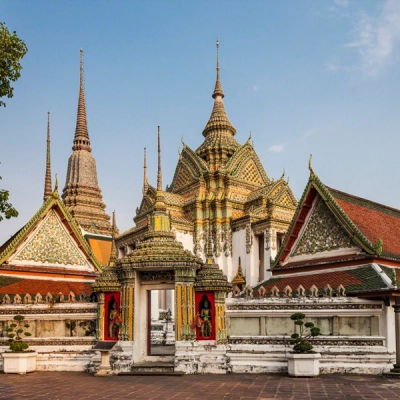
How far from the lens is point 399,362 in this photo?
1216 cm

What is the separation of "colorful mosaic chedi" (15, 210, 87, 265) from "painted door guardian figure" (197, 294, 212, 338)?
8.25 meters

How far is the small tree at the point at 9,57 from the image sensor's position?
10.1 m

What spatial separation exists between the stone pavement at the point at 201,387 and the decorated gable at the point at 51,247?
6.80 m

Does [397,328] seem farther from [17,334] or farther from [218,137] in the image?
[218,137]

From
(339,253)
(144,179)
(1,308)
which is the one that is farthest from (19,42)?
(144,179)

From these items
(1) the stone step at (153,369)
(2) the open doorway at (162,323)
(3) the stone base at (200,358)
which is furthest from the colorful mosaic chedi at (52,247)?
(3) the stone base at (200,358)

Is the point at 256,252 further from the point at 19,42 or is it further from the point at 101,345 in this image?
the point at 19,42

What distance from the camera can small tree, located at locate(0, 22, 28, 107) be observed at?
10.1 m

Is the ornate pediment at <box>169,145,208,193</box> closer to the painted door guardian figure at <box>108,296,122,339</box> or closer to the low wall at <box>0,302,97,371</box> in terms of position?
the low wall at <box>0,302,97,371</box>

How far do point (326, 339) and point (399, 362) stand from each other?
1772 millimetres

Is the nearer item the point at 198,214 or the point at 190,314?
the point at 190,314

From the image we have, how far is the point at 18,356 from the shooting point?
1363 centimetres

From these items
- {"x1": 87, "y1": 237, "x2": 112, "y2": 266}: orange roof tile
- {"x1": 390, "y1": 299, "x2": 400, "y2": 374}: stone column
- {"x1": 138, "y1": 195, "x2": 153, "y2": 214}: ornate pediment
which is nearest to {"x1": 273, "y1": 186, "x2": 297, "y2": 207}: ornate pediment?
{"x1": 138, "y1": 195, "x2": 153, "y2": 214}: ornate pediment

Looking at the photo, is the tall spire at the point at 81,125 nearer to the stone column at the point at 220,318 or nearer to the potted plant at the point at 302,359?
the stone column at the point at 220,318
